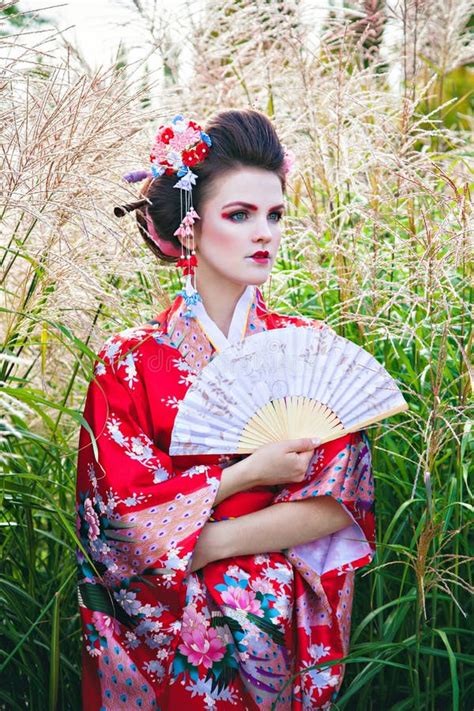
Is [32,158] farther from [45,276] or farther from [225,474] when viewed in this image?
[225,474]

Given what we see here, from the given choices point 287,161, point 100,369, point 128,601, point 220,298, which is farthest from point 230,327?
point 128,601

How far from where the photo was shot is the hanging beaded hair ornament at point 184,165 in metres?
2.46

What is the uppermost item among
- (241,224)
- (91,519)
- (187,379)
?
(241,224)

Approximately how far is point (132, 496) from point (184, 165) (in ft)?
2.60

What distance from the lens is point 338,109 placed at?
9.86 feet

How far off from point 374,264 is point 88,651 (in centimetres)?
117

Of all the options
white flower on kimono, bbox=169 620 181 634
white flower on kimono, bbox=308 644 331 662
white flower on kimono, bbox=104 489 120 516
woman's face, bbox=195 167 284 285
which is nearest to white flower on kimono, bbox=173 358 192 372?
woman's face, bbox=195 167 284 285

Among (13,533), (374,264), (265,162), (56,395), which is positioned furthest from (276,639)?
(56,395)

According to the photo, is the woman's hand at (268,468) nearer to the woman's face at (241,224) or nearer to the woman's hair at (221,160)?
the woman's face at (241,224)

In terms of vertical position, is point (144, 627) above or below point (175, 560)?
below

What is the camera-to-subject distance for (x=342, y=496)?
2.42 m

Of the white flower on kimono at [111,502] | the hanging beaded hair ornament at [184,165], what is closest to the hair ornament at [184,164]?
the hanging beaded hair ornament at [184,165]

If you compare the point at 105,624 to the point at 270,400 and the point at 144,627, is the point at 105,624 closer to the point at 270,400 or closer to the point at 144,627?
the point at 144,627

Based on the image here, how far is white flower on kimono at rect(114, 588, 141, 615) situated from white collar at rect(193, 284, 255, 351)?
2.00 feet
